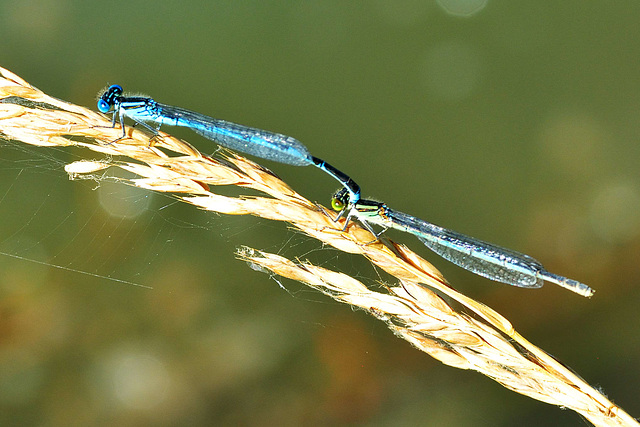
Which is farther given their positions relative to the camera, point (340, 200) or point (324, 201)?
point (324, 201)

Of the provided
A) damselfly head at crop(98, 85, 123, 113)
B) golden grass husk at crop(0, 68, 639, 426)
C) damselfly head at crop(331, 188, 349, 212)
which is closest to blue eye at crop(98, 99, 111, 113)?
damselfly head at crop(98, 85, 123, 113)

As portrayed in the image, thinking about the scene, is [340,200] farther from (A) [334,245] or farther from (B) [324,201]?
(B) [324,201]

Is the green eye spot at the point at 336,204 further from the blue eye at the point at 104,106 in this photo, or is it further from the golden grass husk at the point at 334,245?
the blue eye at the point at 104,106

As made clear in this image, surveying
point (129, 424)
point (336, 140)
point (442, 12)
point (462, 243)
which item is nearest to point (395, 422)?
point (462, 243)

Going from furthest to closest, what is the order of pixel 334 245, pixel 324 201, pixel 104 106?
pixel 324 201, pixel 104 106, pixel 334 245

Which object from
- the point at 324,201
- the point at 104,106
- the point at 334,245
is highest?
the point at 324,201

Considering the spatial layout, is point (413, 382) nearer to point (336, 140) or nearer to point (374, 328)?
point (374, 328)

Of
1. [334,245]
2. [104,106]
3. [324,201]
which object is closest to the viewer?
[334,245]

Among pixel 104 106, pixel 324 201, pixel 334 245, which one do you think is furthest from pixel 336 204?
pixel 324 201
